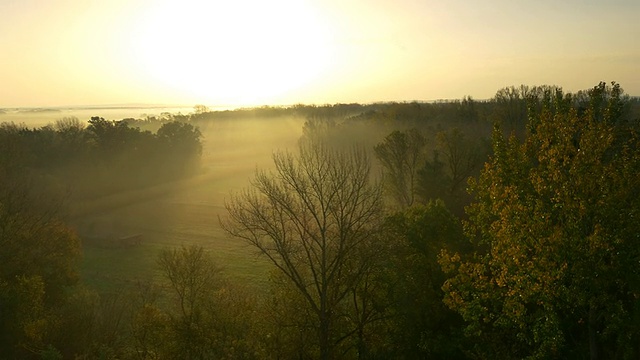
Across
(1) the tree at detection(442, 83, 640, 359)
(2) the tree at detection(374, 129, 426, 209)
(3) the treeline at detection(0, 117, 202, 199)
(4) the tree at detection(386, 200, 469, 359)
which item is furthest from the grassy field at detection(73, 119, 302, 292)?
(2) the tree at detection(374, 129, 426, 209)

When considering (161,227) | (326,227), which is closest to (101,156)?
(161,227)

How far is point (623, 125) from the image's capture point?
1958 centimetres

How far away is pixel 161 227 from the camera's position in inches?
2744

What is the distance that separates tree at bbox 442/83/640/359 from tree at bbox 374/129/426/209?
30580 millimetres

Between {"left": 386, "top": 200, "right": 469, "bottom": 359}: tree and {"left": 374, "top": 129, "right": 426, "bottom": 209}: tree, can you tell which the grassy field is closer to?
{"left": 386, "top": 200, "right": 469, "bottom": 359}: tree

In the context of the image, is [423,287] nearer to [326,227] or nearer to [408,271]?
[408,271]

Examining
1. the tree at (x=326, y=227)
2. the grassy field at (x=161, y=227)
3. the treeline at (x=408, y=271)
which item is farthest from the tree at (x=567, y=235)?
the grassy field at (x=161, y=227)

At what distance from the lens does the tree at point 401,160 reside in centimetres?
5119

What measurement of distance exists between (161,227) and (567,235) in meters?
61.3

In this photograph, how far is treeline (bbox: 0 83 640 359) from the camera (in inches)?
661

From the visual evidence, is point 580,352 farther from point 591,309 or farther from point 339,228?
point 339,228

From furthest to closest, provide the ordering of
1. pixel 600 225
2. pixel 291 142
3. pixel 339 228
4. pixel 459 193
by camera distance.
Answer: pixel 291 142 < pixel 459 193 < pixel 339 228 < pixel 600 225

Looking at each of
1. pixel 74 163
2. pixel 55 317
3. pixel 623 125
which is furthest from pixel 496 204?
pixel 74 163

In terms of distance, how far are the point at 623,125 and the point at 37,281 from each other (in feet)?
104
